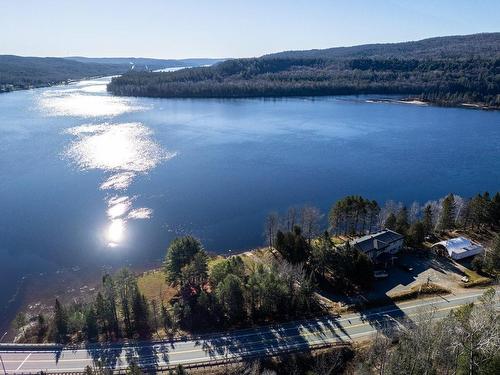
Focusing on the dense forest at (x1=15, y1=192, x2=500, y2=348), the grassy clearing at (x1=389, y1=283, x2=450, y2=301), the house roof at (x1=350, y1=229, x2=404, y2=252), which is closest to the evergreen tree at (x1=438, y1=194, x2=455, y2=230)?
the dense forest at (x1=15, y1=192, x2=500, y2=348)

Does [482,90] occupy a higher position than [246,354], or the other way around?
[482,90]

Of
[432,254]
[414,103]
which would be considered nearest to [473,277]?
[432,254]

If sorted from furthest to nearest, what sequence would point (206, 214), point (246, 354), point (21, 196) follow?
1. point (21, 196)
2. point (206, 214)
3. point (246, 354)

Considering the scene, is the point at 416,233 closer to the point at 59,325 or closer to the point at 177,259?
the point at 177,259

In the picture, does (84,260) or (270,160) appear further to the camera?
(270,160)

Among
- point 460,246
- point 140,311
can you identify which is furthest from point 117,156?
point 460,246

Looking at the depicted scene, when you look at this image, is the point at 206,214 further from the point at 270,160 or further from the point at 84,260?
the point at 270,160

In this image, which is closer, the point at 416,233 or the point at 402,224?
the point at 416,233
